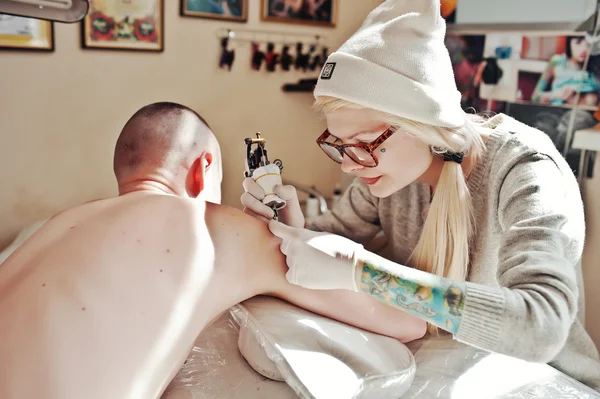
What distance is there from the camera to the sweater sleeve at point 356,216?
1.93 m

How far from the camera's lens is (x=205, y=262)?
1196 mm

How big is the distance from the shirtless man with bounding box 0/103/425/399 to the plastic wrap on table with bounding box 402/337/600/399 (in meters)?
0.13

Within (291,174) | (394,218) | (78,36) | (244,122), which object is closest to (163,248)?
(394,218)

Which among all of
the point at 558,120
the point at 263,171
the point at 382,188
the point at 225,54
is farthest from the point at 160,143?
the point at 558,120

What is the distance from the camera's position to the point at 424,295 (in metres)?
1.09

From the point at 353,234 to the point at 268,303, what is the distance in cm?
70

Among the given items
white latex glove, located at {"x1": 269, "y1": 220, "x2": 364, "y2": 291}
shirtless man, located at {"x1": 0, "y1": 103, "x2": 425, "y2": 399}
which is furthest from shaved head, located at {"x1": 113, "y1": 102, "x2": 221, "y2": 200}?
white latex glove, located at {"x1": 269, "y1": 220, "x2": 364, "y2": 291}

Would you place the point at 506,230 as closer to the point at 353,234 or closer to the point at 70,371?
the point at 353,234

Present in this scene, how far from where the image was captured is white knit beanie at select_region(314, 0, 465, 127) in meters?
1.33

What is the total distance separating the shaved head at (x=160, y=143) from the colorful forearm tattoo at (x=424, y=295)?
0.58 m

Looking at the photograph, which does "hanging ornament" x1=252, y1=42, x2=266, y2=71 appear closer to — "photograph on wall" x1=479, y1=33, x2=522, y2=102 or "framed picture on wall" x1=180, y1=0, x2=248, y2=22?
"framed picture on wall" x1=180, y1=0, x2=248, y2=22

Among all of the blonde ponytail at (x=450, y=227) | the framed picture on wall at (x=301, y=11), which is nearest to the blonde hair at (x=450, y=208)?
the blonde ponytail at (x=450, y=227)

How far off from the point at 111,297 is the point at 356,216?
3.50 feet

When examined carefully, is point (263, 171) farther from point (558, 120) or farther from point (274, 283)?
point (558, 120)
